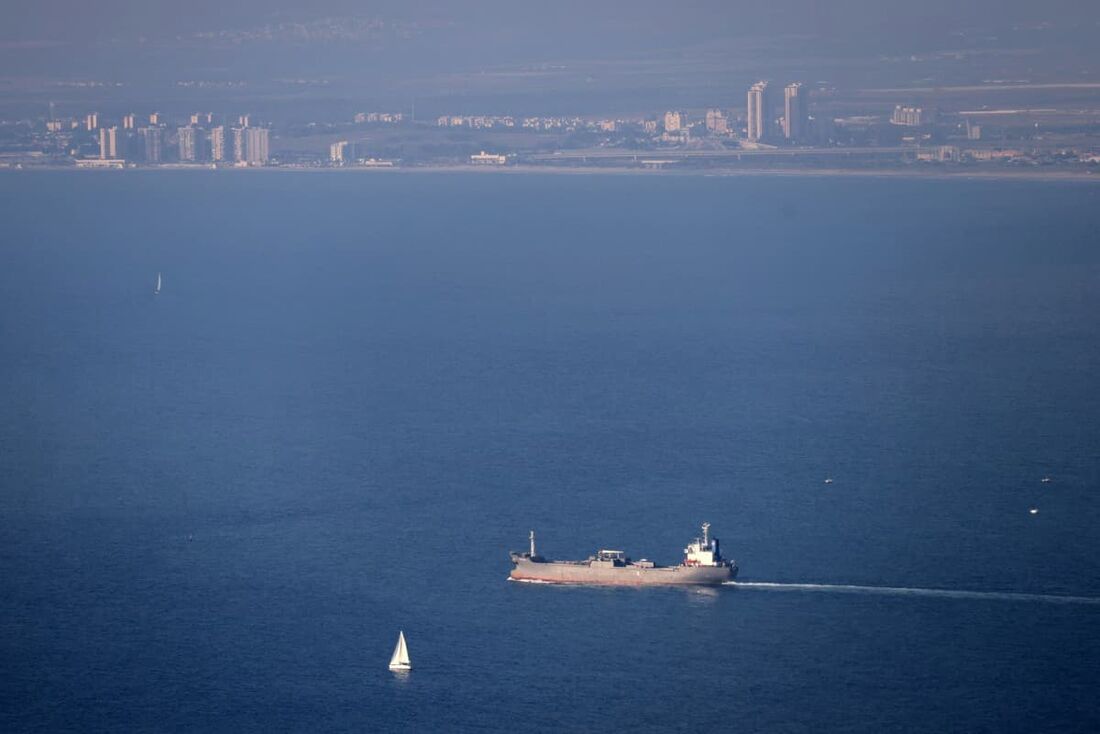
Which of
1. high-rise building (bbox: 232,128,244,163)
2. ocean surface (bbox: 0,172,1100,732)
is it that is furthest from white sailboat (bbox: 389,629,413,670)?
high-rise building (bbox: 232,128,244,163)

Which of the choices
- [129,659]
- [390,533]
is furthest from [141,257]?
[129,659]

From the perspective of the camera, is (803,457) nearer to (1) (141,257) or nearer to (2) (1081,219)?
(1) (141,257)

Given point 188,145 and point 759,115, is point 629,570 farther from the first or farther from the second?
point 188,145

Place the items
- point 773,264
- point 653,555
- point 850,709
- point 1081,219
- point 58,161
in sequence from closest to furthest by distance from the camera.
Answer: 1. point 850,709
2. point 653,555
3. point 773,264
4. point 1081,219
5. point 58,161

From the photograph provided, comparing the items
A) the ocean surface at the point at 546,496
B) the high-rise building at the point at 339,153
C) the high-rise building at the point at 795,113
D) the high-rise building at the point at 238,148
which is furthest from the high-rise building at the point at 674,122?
the ocean surface at the point at 546,496

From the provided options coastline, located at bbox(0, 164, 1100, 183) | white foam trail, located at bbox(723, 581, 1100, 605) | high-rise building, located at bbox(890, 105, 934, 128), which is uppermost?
high-rise building, located at bbox(890, 105, 934, 128)

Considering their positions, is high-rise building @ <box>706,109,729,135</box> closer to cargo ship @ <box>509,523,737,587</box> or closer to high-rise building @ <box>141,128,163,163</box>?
high-rise building @ <box>141,128,163,163</box>
